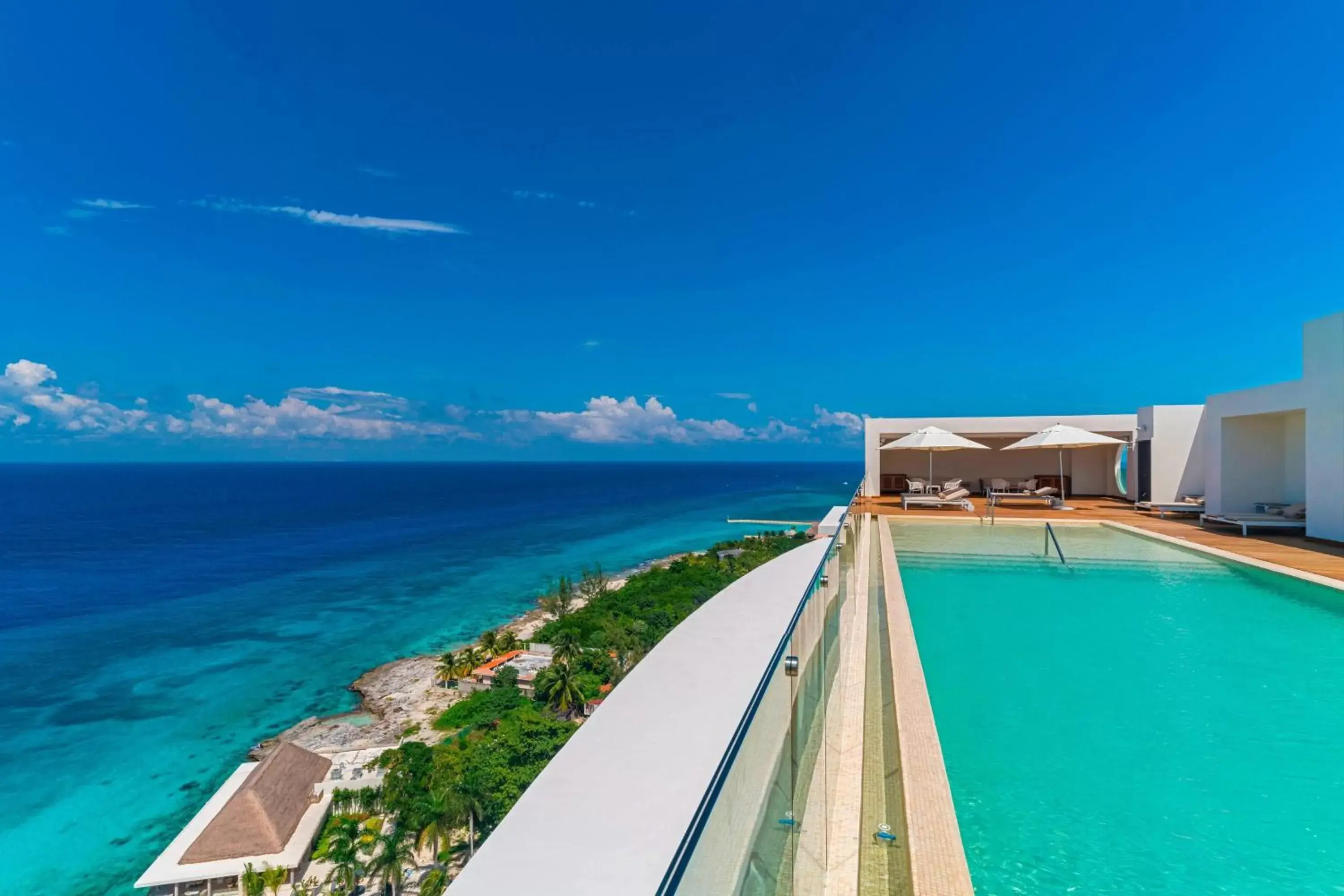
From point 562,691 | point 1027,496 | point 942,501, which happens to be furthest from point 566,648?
point 1027,496

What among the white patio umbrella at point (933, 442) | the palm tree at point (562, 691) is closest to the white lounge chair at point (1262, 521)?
the white patio umbrella at point (933, 442)

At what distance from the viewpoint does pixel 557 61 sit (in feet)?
98.5

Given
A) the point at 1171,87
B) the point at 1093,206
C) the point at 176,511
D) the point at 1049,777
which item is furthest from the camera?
the point at 176,511

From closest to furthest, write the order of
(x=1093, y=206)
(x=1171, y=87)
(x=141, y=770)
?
(x=1171, y=87) < (x=141, y=770) < (x=1093, y=206)

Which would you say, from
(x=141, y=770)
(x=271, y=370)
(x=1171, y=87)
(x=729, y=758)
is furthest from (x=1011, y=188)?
(x=271, y=370)

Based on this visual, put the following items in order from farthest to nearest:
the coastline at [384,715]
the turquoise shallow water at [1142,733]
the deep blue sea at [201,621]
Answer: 1. the coastline at [384,715]
2. the deep blue sea at [201,621]
3. the turquoise shallow water at [1142,733]

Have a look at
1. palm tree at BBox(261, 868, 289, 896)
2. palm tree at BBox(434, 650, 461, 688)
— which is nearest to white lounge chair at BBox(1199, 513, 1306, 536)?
palm tree at BBox(261, 868, 289, 896)

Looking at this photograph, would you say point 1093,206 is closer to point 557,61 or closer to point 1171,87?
point 1171,87

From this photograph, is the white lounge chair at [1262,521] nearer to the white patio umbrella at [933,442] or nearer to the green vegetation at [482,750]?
the white patio umbrella at [933,442]

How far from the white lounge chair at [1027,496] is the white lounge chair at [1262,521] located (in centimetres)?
366

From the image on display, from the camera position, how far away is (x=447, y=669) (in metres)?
24.1

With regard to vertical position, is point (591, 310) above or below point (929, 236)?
above

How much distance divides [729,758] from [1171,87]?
23536 millimetres

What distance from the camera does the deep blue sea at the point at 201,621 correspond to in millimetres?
17641
